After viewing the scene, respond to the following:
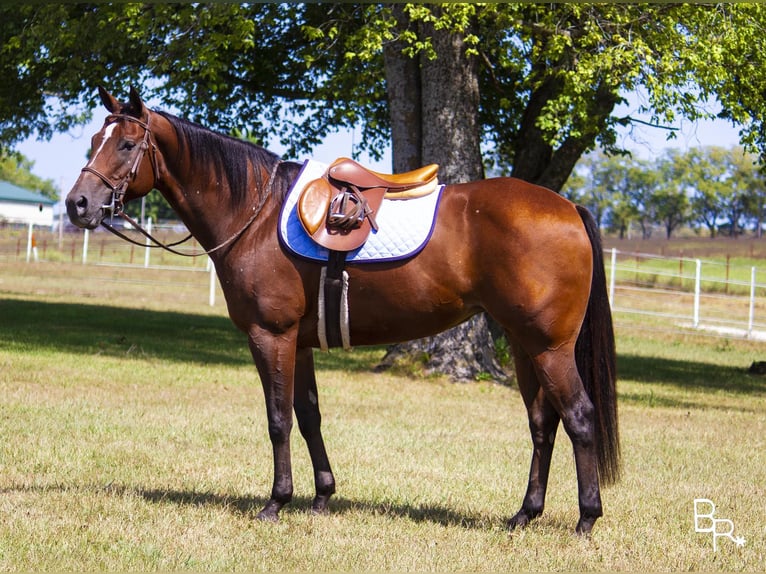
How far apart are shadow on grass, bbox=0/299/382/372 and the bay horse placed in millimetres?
8160

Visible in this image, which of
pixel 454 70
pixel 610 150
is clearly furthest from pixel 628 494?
pixel 610 150

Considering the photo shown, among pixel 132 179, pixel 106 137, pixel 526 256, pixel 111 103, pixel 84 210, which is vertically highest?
pixel 111 103

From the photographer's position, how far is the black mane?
5.71m

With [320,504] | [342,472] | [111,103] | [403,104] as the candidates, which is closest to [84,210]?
[111,103]

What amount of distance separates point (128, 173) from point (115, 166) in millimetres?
85

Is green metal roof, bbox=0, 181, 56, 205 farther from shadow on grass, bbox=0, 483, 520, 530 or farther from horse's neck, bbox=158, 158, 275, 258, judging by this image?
horse's neck, bbox=158, 158, 275, 258

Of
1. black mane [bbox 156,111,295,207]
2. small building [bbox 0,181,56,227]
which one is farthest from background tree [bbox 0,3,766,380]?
small building [bbox 0,181,56,227]

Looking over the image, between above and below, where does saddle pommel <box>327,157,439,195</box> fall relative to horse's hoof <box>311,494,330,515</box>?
above

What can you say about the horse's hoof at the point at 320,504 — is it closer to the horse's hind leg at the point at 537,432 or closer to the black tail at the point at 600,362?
the horse's hind leg at the point at 537,432

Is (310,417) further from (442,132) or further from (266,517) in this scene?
(442,132)

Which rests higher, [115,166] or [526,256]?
[115,166]

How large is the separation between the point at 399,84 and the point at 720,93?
477 cm

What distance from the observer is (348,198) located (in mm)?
5520

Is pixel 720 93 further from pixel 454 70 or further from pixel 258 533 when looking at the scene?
pixel 258 533
